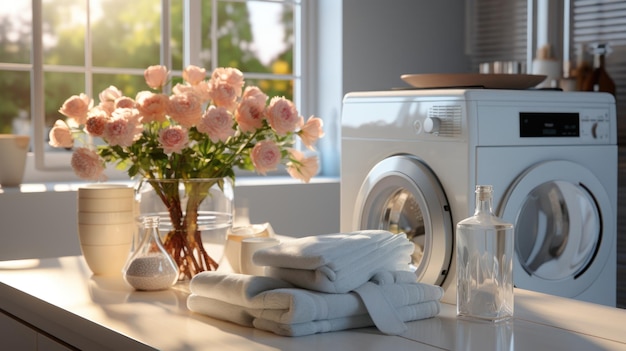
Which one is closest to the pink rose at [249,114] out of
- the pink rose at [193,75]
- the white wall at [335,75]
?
the pink rose at [193,75]

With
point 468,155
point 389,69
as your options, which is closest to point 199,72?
point 468,155

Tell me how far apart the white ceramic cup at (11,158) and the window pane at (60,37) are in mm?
11470

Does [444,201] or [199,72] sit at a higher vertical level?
[199,72]

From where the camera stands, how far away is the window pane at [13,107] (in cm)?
1342

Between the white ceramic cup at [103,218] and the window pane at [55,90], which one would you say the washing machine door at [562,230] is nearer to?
the white ceramic cup at [103,218]

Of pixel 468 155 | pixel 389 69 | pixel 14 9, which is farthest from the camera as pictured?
pixel 14 9

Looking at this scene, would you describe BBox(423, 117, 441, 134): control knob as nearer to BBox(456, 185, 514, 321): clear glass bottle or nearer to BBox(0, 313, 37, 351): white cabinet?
Answer: BBox(456, 185, 514, 321): clear glass bottle

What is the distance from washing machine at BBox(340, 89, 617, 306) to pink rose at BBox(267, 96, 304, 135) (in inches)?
38.1

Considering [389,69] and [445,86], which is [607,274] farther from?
[389,69]

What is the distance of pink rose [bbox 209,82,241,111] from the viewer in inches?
68.7

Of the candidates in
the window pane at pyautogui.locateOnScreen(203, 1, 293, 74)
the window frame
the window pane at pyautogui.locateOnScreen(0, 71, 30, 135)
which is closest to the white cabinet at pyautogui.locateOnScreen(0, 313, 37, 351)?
the window frame

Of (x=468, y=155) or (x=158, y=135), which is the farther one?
(x=468, y=155)

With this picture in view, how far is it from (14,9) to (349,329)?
44.4 ft

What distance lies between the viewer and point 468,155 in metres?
2.57
